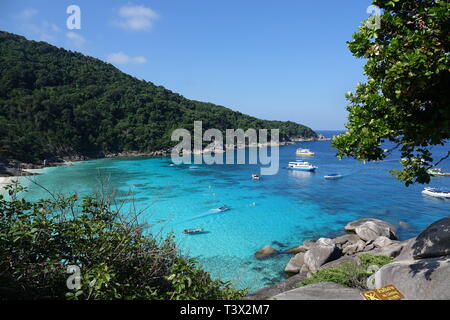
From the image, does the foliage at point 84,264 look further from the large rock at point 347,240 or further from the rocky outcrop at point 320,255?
the large rock at point 347,240

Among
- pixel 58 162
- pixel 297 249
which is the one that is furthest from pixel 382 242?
pixel 58 162

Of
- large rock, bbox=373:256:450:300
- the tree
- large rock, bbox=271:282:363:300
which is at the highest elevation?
the tree

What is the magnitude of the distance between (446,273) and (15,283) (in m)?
8.49

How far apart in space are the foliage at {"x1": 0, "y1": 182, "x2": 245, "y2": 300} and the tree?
4363 mm

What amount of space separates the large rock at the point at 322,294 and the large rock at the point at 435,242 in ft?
10.6

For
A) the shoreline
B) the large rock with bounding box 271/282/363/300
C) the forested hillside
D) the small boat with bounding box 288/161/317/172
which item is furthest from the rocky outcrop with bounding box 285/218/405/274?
the forested hillside

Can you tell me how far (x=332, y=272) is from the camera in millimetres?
9562

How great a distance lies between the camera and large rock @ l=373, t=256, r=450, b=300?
5.73 m

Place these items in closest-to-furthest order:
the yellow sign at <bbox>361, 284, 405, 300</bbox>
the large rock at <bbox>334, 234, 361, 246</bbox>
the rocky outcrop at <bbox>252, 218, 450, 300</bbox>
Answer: the yellow sign at <bbox>361, 284, 405, 300</bbox> → the rocky outcrop at <bbox>252, 218, 450, 300</bbox> → the large rock at <bbox>334, 234, 361, 246</bbox>

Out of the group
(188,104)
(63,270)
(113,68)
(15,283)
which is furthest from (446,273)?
A: (113,68)

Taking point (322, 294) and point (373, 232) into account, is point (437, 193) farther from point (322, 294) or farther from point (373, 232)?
point (322, 294)

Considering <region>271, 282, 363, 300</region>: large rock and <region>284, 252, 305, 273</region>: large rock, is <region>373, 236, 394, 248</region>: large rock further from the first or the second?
<region>271, 282, 363, 300</region>: large rock

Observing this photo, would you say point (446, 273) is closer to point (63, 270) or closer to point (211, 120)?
point (63, 270)

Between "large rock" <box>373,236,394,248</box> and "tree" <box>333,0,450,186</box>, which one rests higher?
"tree" <box>333,0,450,186</box>
